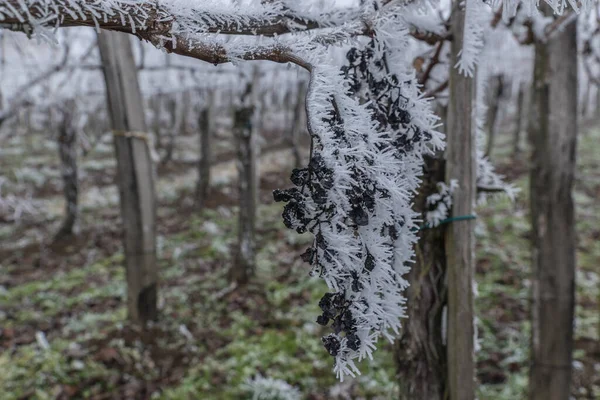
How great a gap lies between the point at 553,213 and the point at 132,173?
4012 millimetres

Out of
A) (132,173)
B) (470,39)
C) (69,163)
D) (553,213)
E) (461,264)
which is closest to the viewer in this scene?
(470,39)

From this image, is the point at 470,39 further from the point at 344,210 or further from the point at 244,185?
the point at 244,185

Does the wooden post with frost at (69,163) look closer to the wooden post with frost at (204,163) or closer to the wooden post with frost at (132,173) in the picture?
the wooden post with frost at (204,163)

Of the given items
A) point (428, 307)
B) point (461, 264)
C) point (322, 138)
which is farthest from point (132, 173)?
point (322, 138)

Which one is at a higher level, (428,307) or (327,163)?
(327,163)

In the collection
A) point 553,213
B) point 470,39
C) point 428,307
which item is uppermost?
point 470,39

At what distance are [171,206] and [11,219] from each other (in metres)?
4.58

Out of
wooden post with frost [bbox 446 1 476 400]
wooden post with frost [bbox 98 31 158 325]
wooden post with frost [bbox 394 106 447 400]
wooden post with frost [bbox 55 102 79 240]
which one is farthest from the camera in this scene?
wooden post with frost [bbox 55 102 79 240]

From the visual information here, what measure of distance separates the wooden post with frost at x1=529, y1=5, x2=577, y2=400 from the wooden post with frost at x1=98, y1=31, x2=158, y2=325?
3.79m

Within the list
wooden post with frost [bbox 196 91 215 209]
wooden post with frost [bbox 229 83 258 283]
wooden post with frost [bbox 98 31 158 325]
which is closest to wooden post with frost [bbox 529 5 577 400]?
wooden post with frost [bbox 98 31 158 325]

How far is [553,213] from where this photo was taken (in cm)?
284

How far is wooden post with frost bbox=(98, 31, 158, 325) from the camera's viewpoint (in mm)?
4328

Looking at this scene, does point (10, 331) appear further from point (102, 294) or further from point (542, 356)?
point (542, 356)

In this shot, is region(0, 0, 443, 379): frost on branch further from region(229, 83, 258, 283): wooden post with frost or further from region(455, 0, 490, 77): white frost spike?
region(229, 83, 258, 283): wooden post with frost
